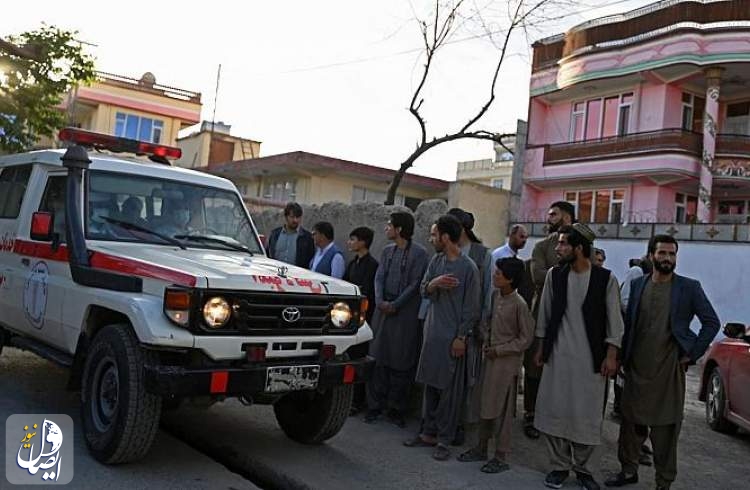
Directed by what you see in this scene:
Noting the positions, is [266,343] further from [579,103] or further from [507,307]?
[579,103]

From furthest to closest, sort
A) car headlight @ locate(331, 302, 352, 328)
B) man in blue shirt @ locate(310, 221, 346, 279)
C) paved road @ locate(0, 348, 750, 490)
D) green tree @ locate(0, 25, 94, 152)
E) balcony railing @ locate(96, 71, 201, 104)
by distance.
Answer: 1. balcony railing @ locate(96, 71, 201, 104)
2. green tree @ locate(0, 25, 94, 152)
3. man in blue shirt @ locate(310, 221, 346, 279)
4. car headlight @ locate(331, 302, 352, 328)
5. paved road @ locate(0, 348, 750, 490)

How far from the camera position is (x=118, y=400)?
15.1ft

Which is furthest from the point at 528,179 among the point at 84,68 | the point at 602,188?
the point at 84,68

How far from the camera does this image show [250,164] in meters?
26.7

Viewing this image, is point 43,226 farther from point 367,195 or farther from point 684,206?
point 684,206

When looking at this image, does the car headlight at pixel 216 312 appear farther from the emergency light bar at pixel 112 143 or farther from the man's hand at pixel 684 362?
the man's hand at pixel 684 362

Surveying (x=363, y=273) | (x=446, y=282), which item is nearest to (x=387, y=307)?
(x=363, y=273)

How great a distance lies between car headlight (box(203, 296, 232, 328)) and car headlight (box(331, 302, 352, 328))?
0.87m

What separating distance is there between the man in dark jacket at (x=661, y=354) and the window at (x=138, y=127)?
3401cm

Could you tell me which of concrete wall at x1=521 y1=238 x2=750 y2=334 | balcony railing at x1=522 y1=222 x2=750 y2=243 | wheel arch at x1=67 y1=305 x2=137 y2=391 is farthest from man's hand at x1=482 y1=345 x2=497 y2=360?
concrete wall at x1=521 y1=238 x2=750 y2=334

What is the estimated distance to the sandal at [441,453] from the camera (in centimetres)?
552

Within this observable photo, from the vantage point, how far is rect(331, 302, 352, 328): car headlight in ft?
17.1

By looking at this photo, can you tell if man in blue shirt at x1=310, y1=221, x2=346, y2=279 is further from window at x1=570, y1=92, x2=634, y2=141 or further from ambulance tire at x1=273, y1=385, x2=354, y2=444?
window at x1=570, y1=92, x2=634, y2=141

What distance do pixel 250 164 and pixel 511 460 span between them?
72.9 ft
